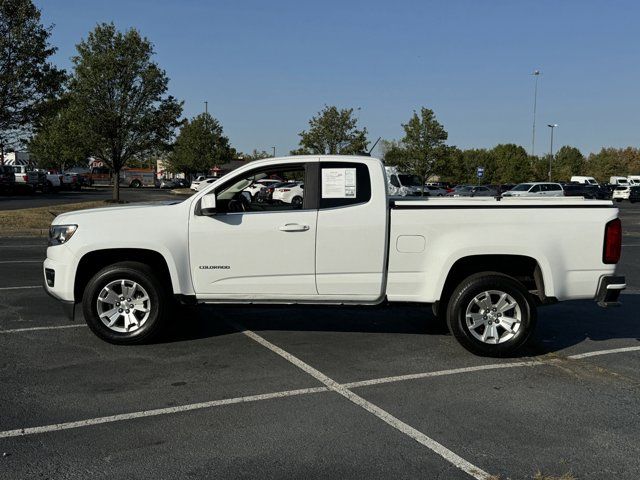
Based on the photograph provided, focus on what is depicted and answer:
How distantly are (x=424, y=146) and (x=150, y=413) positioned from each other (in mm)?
53782

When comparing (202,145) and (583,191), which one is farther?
(202,145)

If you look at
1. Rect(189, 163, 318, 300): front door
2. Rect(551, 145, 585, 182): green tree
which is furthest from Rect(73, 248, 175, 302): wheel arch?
Rect(551, 145, 585, 182): green tree

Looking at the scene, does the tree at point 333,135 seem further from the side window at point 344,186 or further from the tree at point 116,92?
the side window at point 344,186

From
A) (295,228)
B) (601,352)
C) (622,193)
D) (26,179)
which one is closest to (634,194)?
(622,193)

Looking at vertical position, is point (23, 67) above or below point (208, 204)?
above

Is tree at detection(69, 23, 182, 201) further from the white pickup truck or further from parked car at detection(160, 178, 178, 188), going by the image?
parked car at detection(160, 178, 178, 188)

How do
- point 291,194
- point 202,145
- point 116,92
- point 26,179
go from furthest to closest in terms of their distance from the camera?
1. point 202,145
2. point 26,179
3. point 116,92
4. point 291,194

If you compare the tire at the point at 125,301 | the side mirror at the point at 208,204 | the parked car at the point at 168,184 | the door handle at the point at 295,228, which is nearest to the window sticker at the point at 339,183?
the door handle at the point at 295,228

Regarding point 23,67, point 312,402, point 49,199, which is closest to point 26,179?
point 49,199

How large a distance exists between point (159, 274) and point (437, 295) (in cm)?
275

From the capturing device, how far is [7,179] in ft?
127

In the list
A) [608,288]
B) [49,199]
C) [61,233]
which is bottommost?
[608,288]

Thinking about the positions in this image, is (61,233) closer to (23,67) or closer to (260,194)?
(260,194)

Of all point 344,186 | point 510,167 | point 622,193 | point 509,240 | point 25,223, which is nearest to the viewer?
point 509,240
